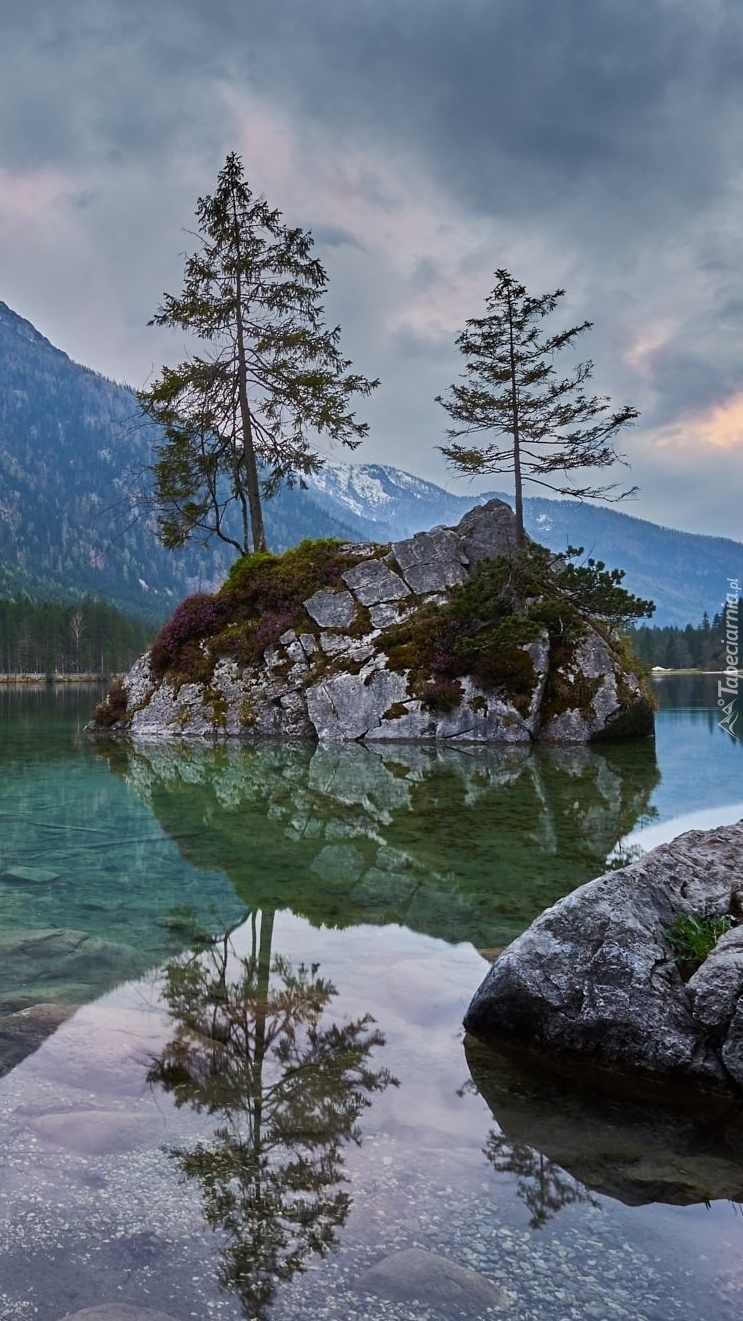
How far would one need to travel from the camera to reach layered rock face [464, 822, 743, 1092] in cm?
470

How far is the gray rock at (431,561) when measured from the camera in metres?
28.6

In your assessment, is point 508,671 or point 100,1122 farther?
point 508,671

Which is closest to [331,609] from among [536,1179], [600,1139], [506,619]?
[506,619]

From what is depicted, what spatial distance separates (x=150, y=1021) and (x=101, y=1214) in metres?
2.12

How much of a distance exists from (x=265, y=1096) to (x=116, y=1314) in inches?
66.7

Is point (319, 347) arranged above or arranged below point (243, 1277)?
above

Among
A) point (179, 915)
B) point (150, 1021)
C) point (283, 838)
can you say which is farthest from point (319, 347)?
point (150, 1021)

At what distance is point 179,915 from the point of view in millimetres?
7992

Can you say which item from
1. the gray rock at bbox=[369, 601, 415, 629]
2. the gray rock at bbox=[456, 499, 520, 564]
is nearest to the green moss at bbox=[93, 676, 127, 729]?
the gray rock at bbox=[369, 601, 415, 629]

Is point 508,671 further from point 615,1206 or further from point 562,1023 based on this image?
point 615,1206

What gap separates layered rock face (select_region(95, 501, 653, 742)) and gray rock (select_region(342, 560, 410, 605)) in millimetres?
39

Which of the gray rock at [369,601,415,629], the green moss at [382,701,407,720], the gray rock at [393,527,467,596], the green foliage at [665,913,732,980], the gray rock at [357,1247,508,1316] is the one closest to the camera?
the gray rock at [357,1247,508,1316]

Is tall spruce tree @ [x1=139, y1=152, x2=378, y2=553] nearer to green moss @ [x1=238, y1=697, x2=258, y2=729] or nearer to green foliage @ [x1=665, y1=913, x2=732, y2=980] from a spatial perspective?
green moss @ [x1=238, y1=697, x2=258, y2=729]

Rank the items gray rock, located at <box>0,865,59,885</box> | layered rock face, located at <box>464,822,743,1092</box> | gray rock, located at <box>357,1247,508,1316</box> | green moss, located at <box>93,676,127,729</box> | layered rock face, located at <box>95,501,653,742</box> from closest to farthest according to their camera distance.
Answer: gray rock, located at <box>357,1247,508,1316</box> < layered rock face, located at <box>464,822,743,1092</box> < gray rock, located at <box>0,865,59,885</box> < layered rock face, located at <box>95,501,653,742</box> < green moss, located at <box>93,676,127,729</box>
